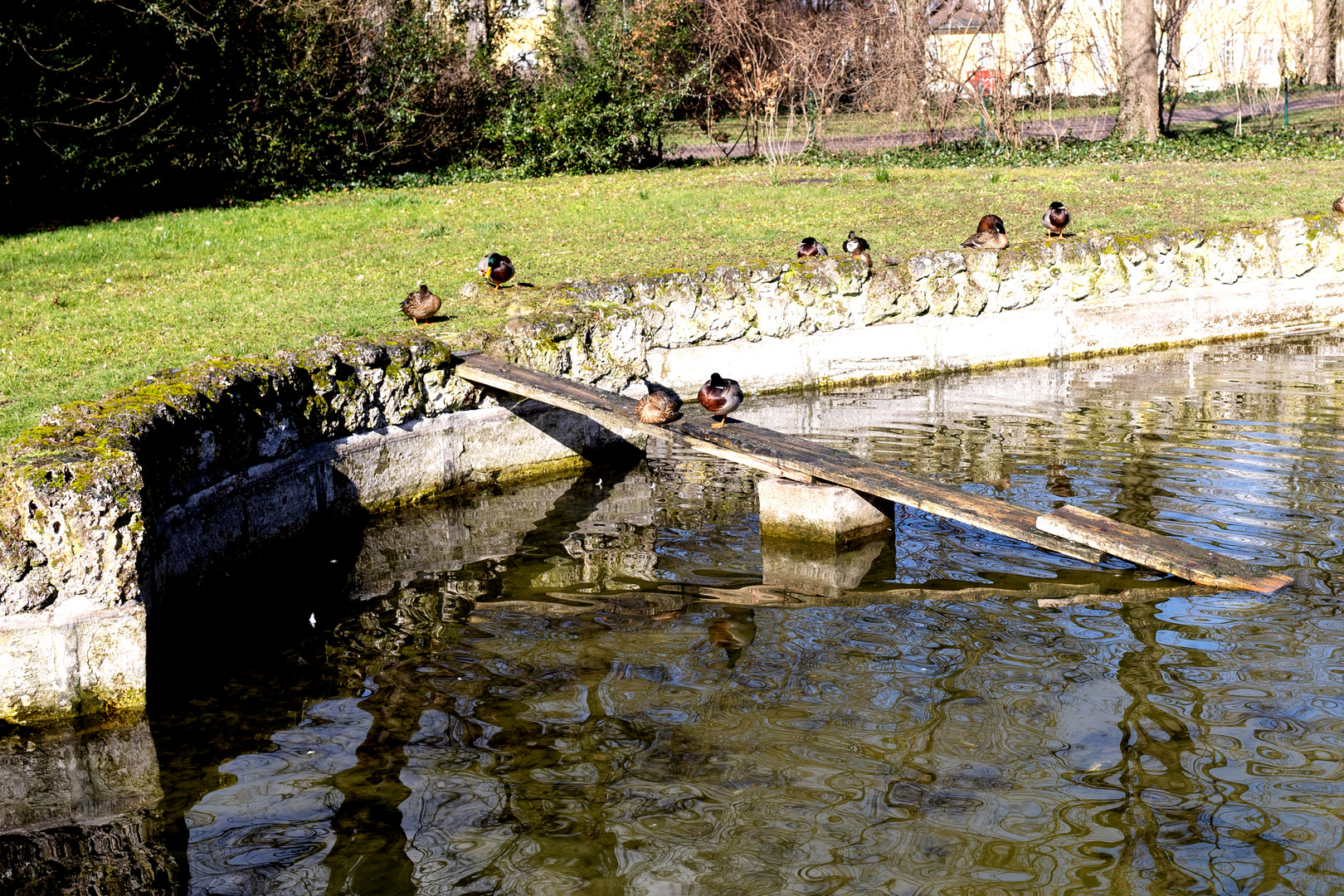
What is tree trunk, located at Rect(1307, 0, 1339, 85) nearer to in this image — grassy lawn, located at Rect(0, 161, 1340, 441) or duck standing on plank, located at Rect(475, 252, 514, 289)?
grassy lawn, located at Rect(0, 161, 1340, 441)

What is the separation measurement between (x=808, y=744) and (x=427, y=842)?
180 centimetres

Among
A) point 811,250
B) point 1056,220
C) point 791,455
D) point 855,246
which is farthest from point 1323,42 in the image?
point 791,455

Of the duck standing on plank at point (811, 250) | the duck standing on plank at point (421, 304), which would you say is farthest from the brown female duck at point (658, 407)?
the duck standing on plank at point (811, 250)

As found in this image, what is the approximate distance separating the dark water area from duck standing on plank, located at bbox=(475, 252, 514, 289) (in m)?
3.15

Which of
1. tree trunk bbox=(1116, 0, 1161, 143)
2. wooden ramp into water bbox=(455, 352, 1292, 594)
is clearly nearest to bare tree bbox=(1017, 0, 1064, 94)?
tree trunk bbox=(1116, 0, 1161, 143)

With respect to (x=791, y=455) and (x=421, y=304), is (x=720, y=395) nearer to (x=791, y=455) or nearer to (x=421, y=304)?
(x=791, y=455)

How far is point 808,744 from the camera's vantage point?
5.49 m

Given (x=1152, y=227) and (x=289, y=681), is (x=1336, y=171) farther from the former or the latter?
(x=289, y=681)

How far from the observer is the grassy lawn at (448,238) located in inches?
408

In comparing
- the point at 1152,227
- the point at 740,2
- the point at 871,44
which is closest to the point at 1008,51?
the point at 871,44

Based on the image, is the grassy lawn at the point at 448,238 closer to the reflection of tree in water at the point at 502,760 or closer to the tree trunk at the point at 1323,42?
the reflection of tree in water at the point at 502,760

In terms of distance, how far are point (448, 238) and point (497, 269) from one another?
4.15 metres

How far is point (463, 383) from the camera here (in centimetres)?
970

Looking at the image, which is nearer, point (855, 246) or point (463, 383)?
point (463, 383)
